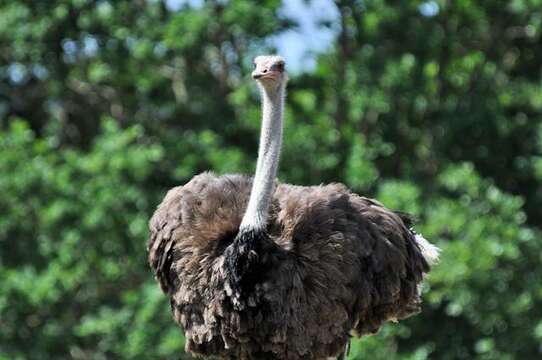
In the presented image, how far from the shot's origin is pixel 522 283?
1280cm

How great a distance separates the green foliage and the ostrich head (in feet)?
16.5

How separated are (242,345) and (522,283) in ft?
20.1

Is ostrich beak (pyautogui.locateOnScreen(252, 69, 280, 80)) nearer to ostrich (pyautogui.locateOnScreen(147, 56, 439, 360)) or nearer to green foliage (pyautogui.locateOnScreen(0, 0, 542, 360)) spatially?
ostrich (pyautogui.locateOnScreen(147, 56, 439, 360))

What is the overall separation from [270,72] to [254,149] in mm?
6870

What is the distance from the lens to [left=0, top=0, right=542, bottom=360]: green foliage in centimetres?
A: 1274

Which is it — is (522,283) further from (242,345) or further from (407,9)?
(242,345)

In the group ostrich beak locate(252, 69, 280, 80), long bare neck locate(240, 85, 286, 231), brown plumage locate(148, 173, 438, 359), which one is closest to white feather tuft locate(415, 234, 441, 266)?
brown plumage locate(148, 173, 438, 359)

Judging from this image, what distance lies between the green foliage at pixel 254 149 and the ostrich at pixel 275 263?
4.66 metres

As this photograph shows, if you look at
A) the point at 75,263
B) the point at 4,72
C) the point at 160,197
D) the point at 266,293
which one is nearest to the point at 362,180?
the point at 160,197

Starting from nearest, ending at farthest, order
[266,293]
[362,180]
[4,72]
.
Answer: [266,293] → [362,180] → [4,72]

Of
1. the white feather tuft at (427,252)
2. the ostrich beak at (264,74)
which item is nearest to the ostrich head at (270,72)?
the ostrich beak at (264,74)

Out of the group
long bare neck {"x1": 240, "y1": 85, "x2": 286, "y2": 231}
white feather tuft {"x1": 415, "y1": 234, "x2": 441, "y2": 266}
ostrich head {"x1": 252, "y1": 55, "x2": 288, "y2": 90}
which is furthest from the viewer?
white feather tuft {"x1": 415, "y1": 234, "x2": 441, "y2": 266}

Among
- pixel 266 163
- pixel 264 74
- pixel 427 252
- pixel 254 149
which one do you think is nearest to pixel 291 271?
pixel 266 163

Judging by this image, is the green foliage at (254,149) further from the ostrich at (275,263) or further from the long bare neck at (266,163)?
the long bare neck at (266,163)
